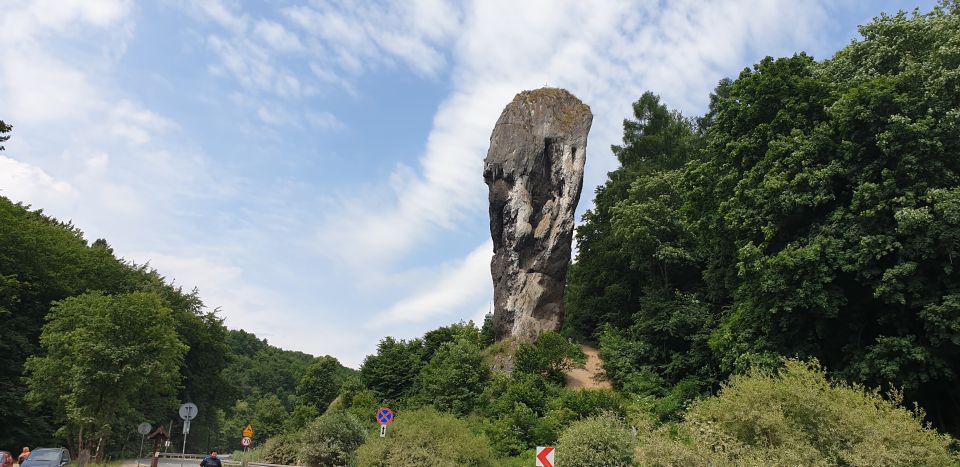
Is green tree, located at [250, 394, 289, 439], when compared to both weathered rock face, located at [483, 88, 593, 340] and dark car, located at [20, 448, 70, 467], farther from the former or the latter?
dark car, located at [20, 448, 70, 467]

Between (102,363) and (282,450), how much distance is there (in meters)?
9.64

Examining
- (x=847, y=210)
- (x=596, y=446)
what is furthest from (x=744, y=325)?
(x=596, y=446)

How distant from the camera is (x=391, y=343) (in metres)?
48.0

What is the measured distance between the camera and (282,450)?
105ft

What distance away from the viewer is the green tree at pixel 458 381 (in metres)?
35.9

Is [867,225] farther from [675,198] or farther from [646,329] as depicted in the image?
[675,198]

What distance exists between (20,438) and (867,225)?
4297 cm

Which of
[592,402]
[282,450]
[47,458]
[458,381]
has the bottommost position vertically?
[47,458]

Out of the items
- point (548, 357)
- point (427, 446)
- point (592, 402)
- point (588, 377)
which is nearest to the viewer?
point (427, 446)

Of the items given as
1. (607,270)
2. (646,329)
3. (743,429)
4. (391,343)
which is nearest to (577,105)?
(607,270)

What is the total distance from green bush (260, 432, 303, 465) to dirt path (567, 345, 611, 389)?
49.8ft

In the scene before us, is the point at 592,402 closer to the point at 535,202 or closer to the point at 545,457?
the point at 545,457

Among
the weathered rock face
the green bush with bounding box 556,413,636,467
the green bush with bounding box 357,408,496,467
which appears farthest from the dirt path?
the green bush with bounding box 556,413,636,467

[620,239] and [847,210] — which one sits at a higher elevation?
[620,239]
